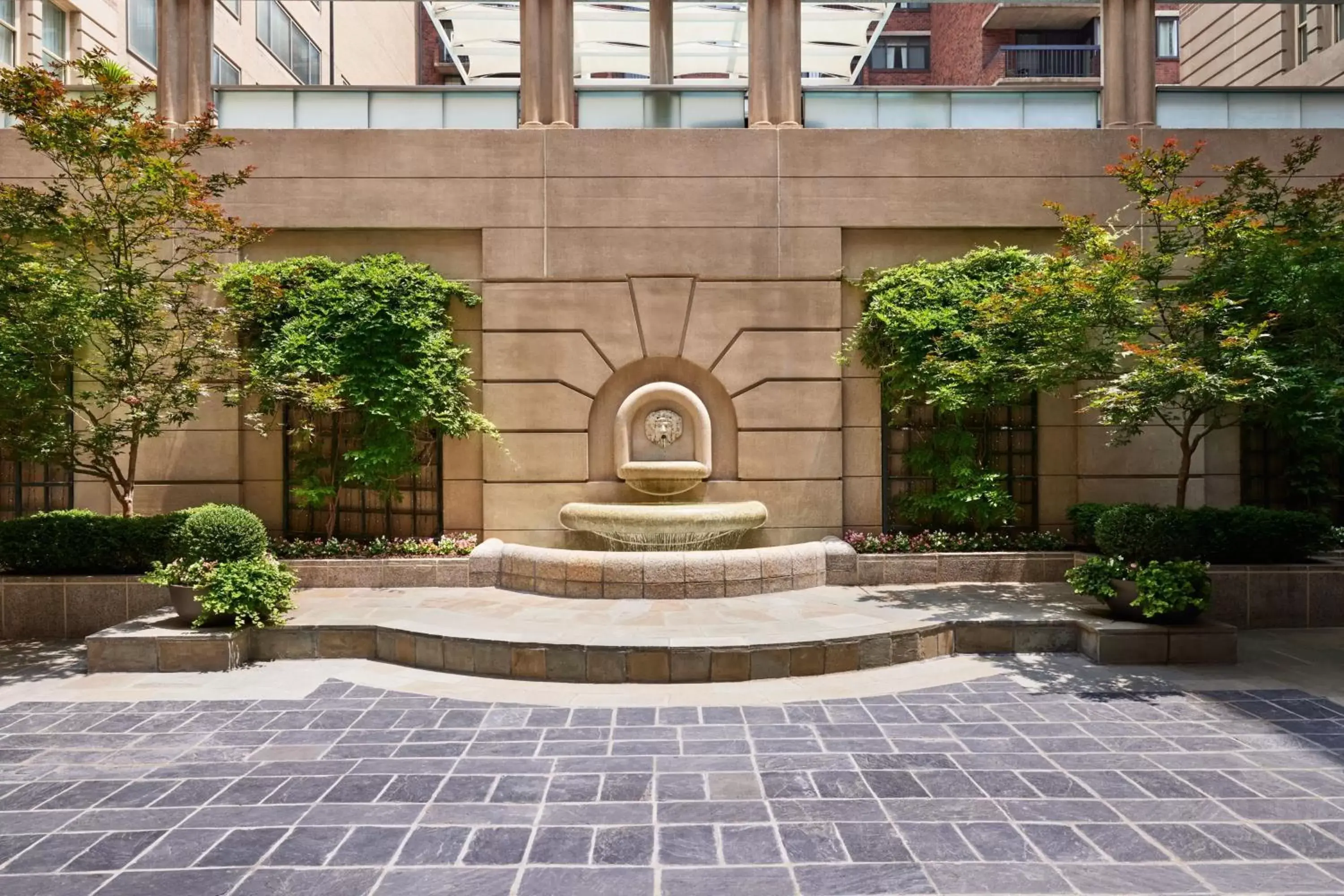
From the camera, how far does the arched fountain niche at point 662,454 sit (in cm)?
1098

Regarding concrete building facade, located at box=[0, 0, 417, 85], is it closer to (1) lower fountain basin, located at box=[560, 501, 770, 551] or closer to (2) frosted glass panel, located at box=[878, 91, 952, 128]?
(1) lower fountain basin, located at box=[560, 501, 770, 551]

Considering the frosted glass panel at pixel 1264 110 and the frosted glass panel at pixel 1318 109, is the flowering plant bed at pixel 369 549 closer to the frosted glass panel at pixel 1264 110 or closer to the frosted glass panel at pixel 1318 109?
the frosted glass panel at pixel 1264 110

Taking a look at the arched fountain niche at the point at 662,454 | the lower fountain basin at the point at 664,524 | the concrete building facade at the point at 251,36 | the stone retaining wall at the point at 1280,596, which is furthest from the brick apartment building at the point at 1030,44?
the stone retaining wall at the point at 1280,596

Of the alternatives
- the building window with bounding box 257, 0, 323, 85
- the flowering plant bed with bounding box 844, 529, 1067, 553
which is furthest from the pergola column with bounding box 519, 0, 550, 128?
the building window with bounding box 257, 0, 323, 85

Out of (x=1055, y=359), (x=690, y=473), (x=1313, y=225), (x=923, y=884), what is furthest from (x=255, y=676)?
(x=1313, y=225)

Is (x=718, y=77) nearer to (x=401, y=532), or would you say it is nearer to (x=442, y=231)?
(x=442, y=231)

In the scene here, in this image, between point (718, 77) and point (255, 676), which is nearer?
point (255, 676)

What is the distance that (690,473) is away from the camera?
1170 cm

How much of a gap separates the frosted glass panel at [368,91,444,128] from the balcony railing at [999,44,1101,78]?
25185 mm

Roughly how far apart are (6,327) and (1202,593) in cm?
1414

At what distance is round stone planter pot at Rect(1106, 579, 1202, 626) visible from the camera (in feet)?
27.9

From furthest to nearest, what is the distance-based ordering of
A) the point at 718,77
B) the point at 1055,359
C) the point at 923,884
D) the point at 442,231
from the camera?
the point at 718,77
the point at 442,231
the point at 1055,359
the point at 923,884

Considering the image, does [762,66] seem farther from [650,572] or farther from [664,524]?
[650,572]

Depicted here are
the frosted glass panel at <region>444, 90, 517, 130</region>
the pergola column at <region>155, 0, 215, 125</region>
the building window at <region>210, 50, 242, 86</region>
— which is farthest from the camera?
the building window at <region>210, 50, 242, 86</region>
